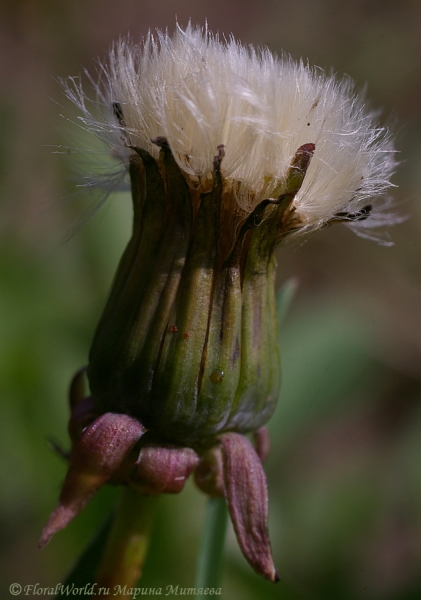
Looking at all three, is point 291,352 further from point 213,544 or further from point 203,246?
point 203,246

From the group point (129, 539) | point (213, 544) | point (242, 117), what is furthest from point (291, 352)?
point (242, 117)

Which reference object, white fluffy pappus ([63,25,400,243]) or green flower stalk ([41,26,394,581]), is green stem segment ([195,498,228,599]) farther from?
white fluffy pappus ([63,25,400,243])

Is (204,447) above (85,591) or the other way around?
above

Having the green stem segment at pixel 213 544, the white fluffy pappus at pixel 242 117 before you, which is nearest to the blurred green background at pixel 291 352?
the white fluffy pappus at pixel 242 117

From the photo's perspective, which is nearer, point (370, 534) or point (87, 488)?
point (87, 488)

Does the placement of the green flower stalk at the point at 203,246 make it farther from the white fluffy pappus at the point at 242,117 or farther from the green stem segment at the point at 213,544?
the green stem segment at the point at 213,544

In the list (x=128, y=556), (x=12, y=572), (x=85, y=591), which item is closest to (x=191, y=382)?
(x=128, y=556)

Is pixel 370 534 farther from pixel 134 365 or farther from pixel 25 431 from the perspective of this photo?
pixel 134 365
